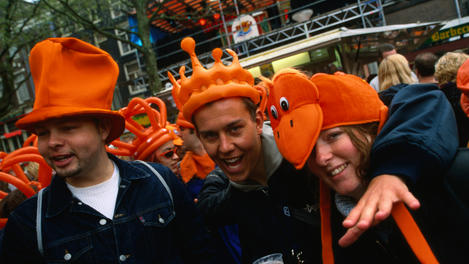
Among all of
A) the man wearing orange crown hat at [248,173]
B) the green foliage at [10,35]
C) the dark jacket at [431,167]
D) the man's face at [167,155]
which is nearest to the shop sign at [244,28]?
the green foliage at [10,35]

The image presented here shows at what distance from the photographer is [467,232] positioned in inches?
42.7

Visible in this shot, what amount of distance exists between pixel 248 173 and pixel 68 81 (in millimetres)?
1113

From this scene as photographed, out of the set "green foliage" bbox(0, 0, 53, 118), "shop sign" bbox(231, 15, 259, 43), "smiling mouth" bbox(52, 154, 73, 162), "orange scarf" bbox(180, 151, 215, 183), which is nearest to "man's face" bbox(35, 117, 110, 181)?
"smiling mouth" bbox(52, 154, 73, 162)

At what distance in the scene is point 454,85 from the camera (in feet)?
8.41

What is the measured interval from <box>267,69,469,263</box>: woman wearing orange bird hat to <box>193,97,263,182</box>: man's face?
0.27 meters

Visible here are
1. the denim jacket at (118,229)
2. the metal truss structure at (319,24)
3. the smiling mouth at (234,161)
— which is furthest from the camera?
the metal truss structure at (319,24)

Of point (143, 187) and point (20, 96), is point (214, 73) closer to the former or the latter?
point (143, 187)

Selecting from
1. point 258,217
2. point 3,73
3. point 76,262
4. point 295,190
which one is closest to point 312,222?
point 295,190

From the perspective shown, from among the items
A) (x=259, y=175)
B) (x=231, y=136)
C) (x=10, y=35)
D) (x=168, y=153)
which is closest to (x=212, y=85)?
(x=231, y=136)

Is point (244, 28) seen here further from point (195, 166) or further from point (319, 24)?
point (195, 166)

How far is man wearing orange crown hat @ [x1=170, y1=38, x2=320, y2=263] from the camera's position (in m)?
1.77

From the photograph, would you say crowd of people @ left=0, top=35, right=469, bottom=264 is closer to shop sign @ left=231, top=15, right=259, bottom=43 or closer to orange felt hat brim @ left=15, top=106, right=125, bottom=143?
orange felt hat brim @ left=15, top=106, right=125, bottom=143

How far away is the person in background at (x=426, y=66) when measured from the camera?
3596 mm

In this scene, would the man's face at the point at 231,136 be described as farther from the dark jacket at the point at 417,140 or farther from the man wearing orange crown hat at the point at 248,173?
the dark jacket at the point at 417,140
